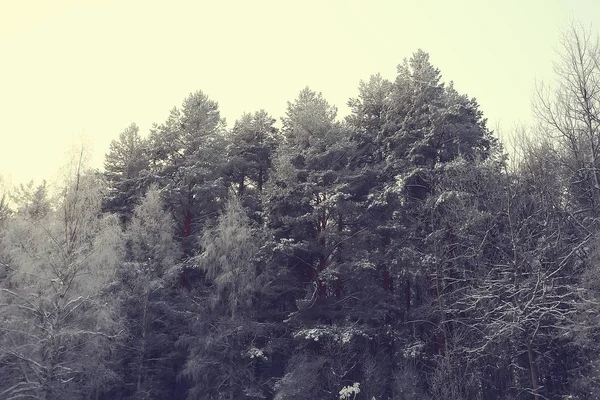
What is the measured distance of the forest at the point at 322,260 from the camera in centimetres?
1883

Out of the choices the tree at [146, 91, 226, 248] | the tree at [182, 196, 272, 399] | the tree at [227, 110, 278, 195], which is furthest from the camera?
the tree at [227, 110, 278, 195]

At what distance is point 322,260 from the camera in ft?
87.0

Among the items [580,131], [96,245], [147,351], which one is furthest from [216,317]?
[580,131]

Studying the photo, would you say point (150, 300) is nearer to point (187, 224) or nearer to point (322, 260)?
point (187, 224)

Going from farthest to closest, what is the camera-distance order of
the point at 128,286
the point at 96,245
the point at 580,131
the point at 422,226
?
1. the point at 128,286
2. the point at 422,226
3. the point at 96,245
4. the point at 580,131

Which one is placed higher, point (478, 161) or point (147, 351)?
point (478, 161)

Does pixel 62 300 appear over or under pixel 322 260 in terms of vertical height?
under

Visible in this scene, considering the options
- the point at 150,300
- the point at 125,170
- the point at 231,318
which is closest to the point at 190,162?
the point at 125,170

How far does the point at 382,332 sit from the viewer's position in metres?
24.6

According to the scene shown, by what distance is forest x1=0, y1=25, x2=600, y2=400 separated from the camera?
741 inches

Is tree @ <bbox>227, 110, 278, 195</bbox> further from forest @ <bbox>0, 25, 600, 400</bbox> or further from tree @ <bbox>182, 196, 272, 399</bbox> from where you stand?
tree @ <bbox>182, 196, 272, 399</bbox>

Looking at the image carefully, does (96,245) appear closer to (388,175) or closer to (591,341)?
(388,175)

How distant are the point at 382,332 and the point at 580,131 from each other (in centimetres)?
1379

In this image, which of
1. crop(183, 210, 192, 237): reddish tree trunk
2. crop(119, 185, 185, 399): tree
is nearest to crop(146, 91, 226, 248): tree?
crop(183, 210, 192, 237): reddish tree trunk
